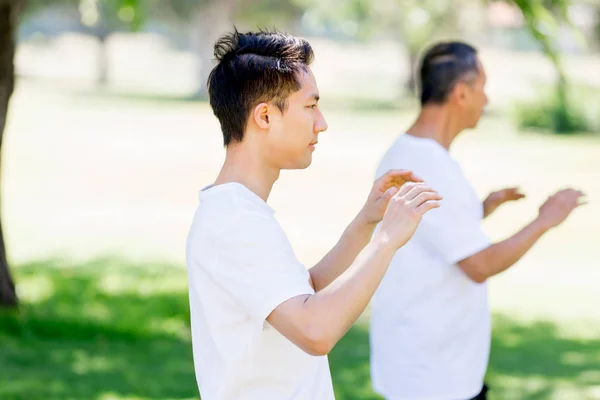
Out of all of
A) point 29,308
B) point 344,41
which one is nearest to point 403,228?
point 29,308

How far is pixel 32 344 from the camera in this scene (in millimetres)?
8000

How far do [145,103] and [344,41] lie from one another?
157ft

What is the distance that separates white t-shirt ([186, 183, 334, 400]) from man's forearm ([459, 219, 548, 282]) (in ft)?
4.53

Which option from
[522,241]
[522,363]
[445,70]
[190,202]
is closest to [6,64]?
[522,363]

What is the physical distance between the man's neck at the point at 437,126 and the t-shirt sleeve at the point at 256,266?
1.81m

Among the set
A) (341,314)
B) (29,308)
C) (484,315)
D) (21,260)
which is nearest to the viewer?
(341,314)

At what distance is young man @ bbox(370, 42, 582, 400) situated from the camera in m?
3.89

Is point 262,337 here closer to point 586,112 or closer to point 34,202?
point 34,202

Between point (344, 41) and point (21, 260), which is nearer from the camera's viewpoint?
point (21, 260)

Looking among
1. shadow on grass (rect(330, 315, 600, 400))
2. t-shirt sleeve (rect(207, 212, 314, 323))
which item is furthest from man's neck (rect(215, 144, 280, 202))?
shadow on grass (rect(330, 315, 600, 400))

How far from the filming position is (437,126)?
4.17 meters

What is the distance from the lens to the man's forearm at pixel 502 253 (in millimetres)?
3818

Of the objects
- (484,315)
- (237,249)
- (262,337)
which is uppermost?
(237,249)

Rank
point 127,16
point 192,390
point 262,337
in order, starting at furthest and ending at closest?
point 127,16 → point 192,390 → point 262,337
